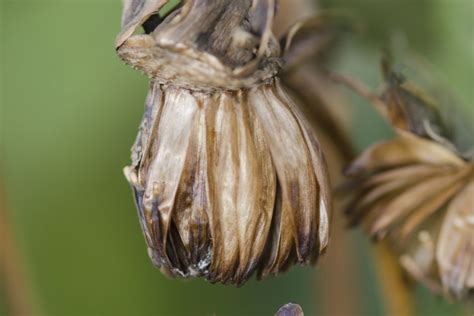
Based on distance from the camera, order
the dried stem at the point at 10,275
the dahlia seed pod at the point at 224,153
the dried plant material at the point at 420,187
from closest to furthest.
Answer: the dahlia seed pod at the point at 224,153 < the dried plant material at the point at 420,187 < the dried stem at the point at 10,275

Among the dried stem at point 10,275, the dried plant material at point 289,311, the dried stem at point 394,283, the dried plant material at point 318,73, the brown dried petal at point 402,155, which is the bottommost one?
the dried stem at point 394,283

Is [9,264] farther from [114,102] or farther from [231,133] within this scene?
[231,133]

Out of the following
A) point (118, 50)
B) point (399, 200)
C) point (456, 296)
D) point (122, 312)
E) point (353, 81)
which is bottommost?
point (122, 312)

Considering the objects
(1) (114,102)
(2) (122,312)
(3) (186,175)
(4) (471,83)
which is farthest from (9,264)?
(4) (471,83)

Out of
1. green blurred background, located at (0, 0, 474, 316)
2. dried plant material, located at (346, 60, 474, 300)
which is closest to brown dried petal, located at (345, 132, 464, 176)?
dried plant material, located at (346, 60, 474, 300)

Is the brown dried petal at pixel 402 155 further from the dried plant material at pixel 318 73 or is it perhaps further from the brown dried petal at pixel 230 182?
the brown dried petal at pixel 230 182

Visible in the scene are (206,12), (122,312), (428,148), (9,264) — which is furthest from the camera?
(122,312)

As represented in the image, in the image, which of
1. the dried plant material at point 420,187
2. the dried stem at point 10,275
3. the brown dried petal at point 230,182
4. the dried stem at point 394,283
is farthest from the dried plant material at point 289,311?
the dried stem at point 10,275
